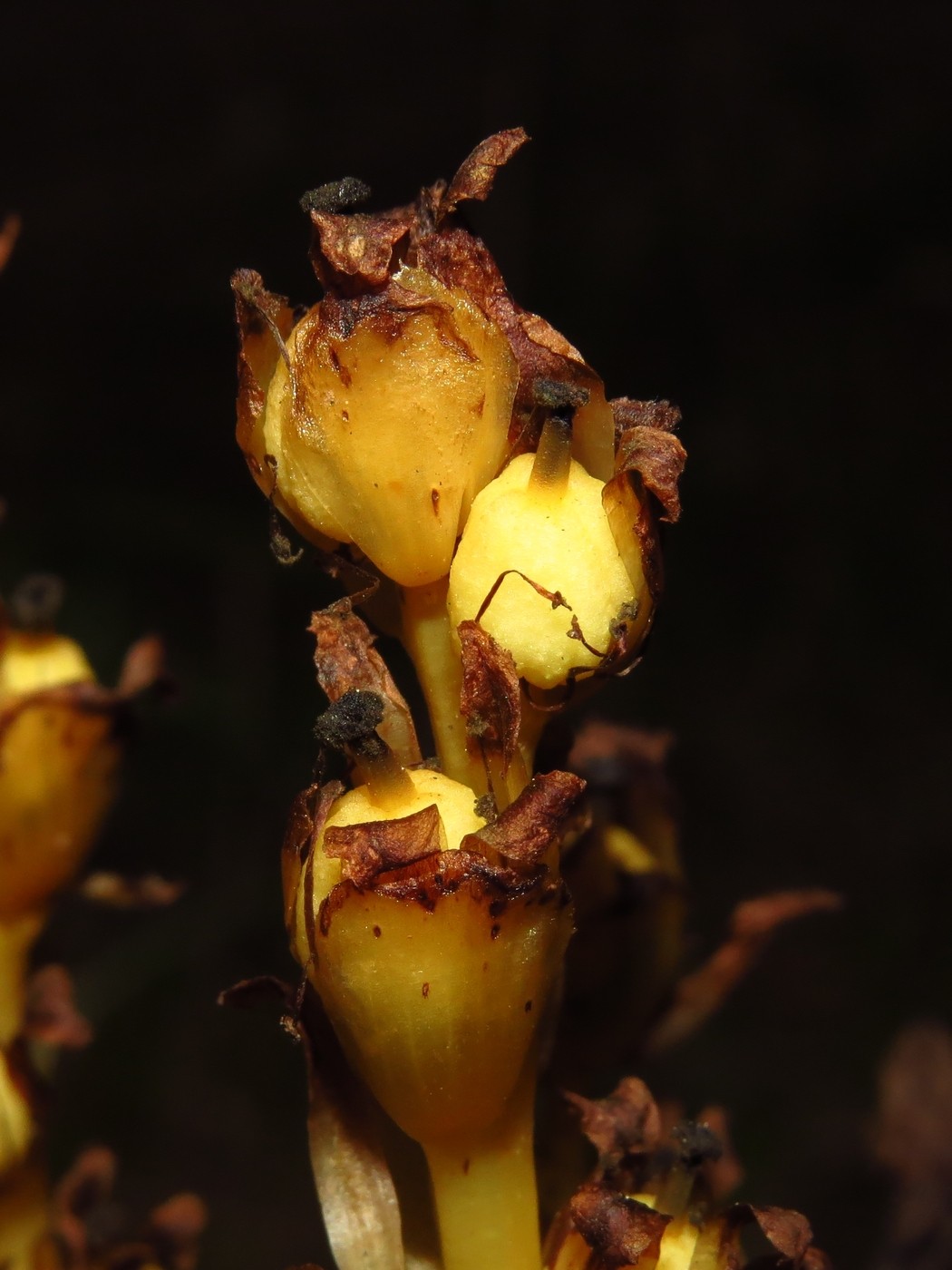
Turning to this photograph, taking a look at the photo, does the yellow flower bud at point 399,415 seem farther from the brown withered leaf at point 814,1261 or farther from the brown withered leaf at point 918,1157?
the brown withered leaf at point 918,1157

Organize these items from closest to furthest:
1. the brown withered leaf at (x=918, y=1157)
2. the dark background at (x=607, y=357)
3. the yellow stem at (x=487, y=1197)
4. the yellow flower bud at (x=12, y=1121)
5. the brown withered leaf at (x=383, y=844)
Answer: the brown withered leaf at (x=383, y=844) < the yellow stem at (x=487, y=1197) < the yellow flower bud at (x=12, y=1121) < the brown withered leaf at (x=918, y=1157) < the dark background at (x=607, y=357)

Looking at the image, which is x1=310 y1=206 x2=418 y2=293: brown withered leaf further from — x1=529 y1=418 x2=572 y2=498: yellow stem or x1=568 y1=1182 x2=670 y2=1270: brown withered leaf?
x1=568 y1=1182 x2=670 y2=1270: brown withered leaf

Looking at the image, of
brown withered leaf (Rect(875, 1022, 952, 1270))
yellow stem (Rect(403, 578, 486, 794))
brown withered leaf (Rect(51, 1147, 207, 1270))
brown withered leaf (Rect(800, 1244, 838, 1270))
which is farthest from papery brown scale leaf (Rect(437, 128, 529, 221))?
brown withered leaf (Rect(875, 1022, 952, 1270))

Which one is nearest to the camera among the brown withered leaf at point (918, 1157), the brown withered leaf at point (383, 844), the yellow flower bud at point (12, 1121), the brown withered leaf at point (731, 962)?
the brown withered leaf at point (383, 844)

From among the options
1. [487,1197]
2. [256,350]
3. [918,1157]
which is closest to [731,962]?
[487,1197]

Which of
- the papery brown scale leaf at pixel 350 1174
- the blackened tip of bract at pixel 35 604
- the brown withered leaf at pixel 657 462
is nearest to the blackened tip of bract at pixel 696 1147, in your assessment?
the papery brown scale leaf at pixel 350 1174

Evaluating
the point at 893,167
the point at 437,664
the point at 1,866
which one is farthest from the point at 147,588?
the point at 437,664
